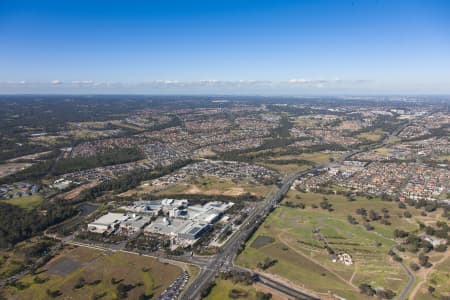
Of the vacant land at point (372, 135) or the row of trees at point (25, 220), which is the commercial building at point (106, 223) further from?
the vacant land at point (372, 135)

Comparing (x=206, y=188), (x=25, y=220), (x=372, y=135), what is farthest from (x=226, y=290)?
(x=372, y=135)

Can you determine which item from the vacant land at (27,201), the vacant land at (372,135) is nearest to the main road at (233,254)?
the vacant land at (27,201)

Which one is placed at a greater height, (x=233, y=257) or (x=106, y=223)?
(x=233, y=257)

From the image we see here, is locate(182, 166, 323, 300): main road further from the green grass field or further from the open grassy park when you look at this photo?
the open grassy park

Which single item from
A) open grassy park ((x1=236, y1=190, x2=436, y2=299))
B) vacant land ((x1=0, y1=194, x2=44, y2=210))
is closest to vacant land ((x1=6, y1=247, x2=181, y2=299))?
open grassy park ((x1=236, y1=190, x2=436, y2=299))

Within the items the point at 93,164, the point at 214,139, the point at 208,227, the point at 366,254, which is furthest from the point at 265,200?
the point at 214,139

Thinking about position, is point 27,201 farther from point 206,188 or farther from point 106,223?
point 206,188
